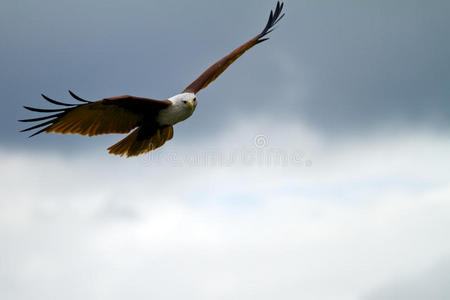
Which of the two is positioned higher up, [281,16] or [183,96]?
[281,16]

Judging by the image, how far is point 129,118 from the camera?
9867 millimetres

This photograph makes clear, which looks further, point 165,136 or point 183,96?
point 165,136

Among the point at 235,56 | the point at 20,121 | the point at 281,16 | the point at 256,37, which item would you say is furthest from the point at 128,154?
the point at 281,16

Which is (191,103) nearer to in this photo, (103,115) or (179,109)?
(179,109)

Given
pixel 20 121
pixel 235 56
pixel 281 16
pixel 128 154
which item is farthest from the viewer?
pixel 281 16

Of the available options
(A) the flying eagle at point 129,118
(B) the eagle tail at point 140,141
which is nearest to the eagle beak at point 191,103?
(A) the flying eagle at point 129,118

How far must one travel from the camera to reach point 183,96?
9734 millimetres

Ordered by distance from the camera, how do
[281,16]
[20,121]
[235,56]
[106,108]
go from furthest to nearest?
[281,16] < [235,56] < [106,108] < [20,121]

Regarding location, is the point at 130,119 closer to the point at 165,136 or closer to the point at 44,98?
the point at 165,136

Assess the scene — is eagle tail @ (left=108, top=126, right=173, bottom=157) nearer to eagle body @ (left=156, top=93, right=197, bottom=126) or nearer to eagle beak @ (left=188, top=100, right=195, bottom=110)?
eagle body @ (left=156, top=93, right=197, bottom=126)

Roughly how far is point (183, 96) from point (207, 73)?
1.37m

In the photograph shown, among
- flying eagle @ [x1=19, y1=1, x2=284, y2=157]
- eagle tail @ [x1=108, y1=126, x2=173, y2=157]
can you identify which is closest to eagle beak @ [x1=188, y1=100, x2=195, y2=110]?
flying eagle @ [x1=19, y1=1, x2=284, y2=157]

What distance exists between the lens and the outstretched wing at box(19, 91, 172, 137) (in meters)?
9.22

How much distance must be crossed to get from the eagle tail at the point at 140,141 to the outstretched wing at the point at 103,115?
0.77ft
